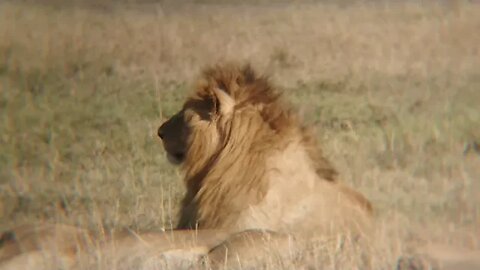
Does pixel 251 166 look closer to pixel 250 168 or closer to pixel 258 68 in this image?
pixel 250 168

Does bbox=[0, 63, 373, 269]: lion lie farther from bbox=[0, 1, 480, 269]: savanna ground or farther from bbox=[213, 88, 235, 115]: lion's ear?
bbox=[0, 1, 480, 269]: savanna ground

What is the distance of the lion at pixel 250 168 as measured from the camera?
697cm

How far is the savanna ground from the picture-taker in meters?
9.82

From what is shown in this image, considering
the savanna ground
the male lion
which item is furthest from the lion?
the savanna ground

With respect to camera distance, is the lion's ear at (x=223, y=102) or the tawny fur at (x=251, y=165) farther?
the lion's ear at (x=223, y=102)

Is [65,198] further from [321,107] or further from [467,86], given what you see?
[467,86]

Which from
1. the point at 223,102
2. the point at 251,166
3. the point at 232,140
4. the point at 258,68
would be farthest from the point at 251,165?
the point at 258,68

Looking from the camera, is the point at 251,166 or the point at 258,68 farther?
the point at 258,68

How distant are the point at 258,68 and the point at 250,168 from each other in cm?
1179

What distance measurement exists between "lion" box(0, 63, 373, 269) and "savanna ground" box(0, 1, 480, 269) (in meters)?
0.40

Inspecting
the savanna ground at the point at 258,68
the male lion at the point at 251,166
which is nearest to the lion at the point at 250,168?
the male lion at the point at 251,166

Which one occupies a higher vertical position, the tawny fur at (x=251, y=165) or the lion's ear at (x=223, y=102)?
the lion's ear at (x=223, y=102)

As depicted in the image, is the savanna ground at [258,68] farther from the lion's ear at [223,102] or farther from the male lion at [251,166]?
the lion's ear at [223,102]

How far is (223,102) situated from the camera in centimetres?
756
